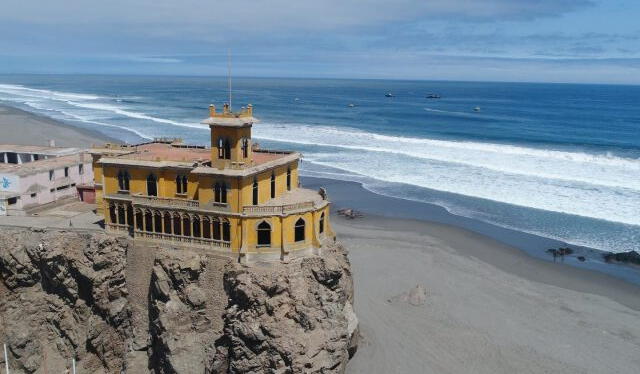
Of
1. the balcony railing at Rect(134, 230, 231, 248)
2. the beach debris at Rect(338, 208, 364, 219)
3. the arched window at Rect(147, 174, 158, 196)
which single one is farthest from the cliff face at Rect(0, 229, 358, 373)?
the beach debris at Rect(338, 208, 364, 219)

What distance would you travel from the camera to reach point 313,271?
1083 inches

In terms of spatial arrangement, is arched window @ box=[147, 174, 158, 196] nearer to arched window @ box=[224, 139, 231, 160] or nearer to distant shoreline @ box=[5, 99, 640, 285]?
arched window @ box=[224, 139, 231, 160]

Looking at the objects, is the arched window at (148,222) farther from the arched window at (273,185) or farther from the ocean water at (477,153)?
the ocean water at (477,153)

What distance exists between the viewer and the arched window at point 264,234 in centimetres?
2741

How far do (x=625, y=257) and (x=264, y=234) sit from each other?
→ 29.9m

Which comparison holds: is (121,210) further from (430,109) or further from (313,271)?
(430,109)

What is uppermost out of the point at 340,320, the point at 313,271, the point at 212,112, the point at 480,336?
the point at 212,112

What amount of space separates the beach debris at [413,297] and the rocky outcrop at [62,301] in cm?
1648

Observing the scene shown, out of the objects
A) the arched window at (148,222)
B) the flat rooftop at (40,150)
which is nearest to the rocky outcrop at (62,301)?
the arched window at (148,222)

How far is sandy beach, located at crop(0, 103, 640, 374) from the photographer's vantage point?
30.3 meters

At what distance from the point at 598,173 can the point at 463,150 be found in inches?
820

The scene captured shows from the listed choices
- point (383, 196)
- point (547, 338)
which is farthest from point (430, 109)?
point (547, 338)

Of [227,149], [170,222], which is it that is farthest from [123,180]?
[227,149]

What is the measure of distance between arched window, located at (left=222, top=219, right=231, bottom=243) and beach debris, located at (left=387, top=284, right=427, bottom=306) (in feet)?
43.6
